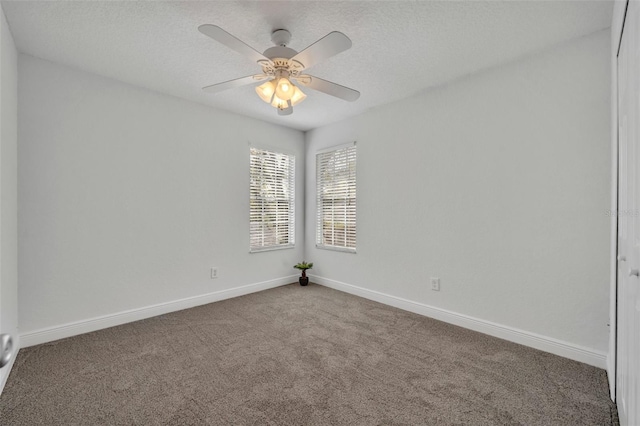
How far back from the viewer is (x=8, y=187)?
88.4 inches

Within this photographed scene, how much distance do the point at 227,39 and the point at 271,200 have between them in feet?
9.09

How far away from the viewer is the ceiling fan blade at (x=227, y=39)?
1.71m

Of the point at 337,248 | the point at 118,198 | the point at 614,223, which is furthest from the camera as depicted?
the point at 337,248

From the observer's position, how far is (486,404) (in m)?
1.82

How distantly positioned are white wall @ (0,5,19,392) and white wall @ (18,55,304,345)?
13cm

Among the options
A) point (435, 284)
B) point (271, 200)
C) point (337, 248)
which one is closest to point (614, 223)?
point (435, 284)

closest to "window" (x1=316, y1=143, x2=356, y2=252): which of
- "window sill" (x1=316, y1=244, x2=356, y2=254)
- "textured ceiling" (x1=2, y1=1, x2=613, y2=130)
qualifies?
"window sill" (x1=316, y1=244, x2=356, y2=254)

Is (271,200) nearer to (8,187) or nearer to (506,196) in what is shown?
(8,187)

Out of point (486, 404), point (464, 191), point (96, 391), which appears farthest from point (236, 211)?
point (486, 404)

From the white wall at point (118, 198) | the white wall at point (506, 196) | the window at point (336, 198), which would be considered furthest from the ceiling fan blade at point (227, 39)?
the window at point (336, 198)

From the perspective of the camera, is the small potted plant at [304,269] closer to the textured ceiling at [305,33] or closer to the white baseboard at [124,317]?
the white baseboard at [124,317]

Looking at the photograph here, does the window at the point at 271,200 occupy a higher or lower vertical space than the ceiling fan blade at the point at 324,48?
lower

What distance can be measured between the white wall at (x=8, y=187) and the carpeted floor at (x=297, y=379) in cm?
42

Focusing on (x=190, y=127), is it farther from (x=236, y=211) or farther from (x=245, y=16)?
(x=245, y=16)
